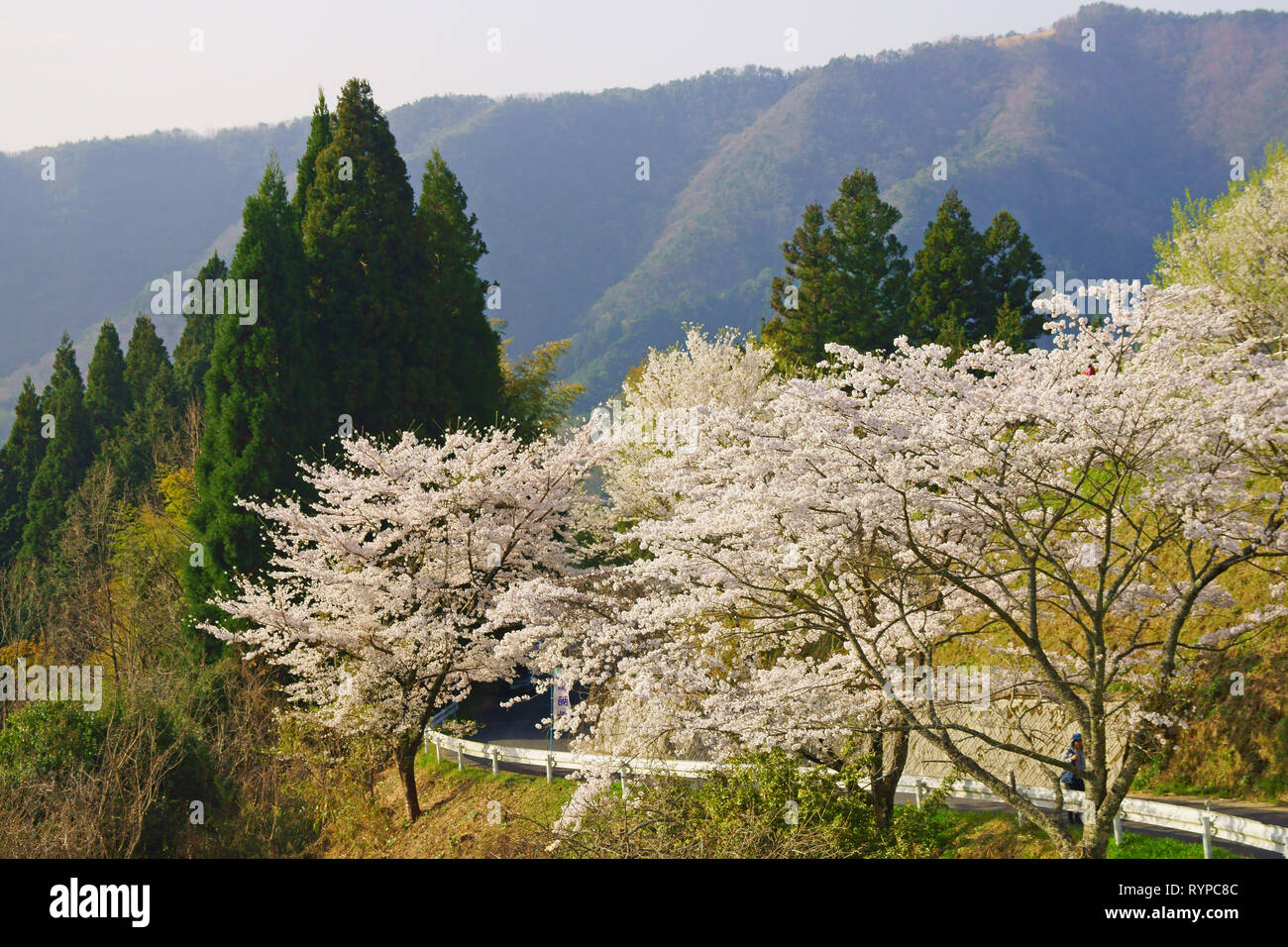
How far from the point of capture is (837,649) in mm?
13719

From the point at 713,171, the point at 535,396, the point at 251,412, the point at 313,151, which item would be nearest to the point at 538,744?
the point at 251,412

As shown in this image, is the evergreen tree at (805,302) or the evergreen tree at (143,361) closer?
the evergreen tree at (805,302)

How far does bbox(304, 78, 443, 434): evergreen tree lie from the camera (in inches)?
896

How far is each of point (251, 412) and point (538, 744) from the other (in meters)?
9.10

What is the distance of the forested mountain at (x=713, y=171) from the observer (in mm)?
135250

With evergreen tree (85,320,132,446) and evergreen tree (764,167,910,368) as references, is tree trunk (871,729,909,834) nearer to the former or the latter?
evergreen tree (764,167,910,368)

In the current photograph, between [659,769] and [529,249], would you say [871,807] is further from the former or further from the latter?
[529,249]

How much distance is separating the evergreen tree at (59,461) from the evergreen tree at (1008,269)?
1282 inches

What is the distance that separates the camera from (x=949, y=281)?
101 feet

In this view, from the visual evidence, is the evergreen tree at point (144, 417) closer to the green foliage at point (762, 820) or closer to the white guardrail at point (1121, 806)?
the white guardrail at point (1121, 806)

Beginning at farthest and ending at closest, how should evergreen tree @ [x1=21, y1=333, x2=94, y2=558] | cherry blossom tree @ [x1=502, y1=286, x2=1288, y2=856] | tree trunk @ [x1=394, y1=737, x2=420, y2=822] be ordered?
evergreen tree @ [x1=21, y1=333, x2=94, y2=558]
tree trunk @ [x1=394, y1=737, x2=420, y2=822]
cherry blossom tree @ [x1=502, y1=286, x2=1288, y2=856]

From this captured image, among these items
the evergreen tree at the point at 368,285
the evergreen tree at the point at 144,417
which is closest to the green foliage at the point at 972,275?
the evergreen tree at the point at 368,285

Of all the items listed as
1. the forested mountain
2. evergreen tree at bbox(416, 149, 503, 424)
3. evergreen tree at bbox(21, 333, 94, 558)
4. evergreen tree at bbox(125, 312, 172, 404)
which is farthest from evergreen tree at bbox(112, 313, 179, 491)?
the forested mountain

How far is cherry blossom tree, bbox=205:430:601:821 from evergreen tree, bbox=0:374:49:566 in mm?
29112
